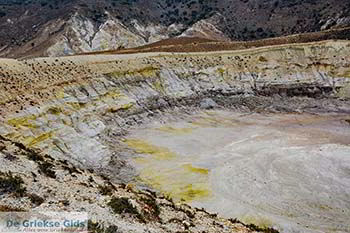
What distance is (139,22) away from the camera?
417 feet

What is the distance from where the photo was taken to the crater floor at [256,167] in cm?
2384

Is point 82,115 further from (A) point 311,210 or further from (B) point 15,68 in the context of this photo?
(A) point 311,210

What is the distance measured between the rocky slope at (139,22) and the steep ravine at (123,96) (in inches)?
2244

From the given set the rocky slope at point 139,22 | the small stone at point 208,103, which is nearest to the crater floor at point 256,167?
the small stone at point 208,103

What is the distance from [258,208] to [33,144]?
16417 millimetres

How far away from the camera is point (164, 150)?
114 ft

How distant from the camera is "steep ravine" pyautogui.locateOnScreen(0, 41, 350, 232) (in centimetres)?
2033

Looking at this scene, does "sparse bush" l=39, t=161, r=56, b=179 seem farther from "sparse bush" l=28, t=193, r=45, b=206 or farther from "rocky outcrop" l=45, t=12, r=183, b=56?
"rocky outcrop" l=45, t=12, r=183, b=56

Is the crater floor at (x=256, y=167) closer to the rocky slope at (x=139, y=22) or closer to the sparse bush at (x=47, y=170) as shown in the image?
the sparse bush at (x=47, y=170)

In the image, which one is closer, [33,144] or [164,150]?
[33,144]

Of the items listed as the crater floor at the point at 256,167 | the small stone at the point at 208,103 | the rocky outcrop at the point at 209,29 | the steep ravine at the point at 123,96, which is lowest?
the crater floor at the point at 256,167

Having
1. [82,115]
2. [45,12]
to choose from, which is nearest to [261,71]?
[82,115]

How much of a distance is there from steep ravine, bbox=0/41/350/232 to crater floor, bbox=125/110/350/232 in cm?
265

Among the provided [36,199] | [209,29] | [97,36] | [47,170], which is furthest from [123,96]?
[209,29]
